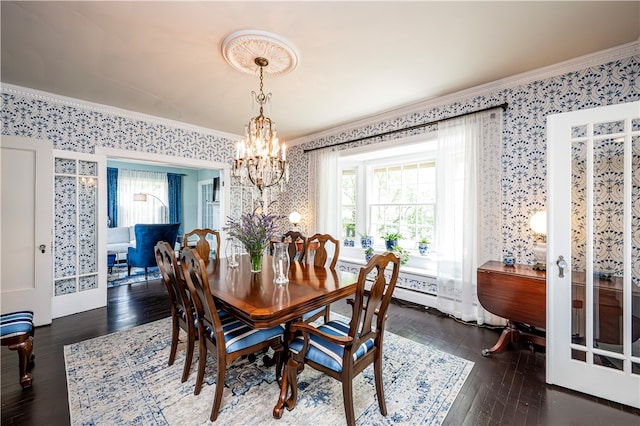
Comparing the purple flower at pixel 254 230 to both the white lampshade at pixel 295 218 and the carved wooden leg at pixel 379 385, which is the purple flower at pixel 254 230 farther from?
the white lampshade at pixel 295 218

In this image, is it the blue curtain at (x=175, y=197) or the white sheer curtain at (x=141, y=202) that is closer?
the white sheer curtain at (x=141, y=202)

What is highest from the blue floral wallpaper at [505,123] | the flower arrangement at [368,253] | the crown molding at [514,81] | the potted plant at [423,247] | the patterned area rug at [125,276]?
the crown molding at [514,81]

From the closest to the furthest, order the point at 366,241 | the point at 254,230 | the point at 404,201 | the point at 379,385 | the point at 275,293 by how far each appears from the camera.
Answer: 1. the point at 379,385
2. the point at 275,293
3. the point at 254,230
4. the point at 404,201
5. the point at 366,241

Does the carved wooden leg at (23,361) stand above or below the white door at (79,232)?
below

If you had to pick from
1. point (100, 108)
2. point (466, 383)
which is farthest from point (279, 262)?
point (100, 108)

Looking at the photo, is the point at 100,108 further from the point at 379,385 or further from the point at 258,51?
the point at 379,385

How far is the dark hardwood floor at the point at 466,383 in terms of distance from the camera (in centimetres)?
165

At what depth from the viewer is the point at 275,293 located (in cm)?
179

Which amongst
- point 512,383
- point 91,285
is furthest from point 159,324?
point 512,383

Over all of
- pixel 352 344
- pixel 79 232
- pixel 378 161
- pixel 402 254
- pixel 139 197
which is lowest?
pixel 352 344

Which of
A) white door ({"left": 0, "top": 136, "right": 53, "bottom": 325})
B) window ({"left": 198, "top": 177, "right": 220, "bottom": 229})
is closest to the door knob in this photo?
white door ({"left": 0, "top": 136, "right": 53, "bottom": 325})

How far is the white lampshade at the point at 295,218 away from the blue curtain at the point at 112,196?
495cm

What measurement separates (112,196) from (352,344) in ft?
25.0

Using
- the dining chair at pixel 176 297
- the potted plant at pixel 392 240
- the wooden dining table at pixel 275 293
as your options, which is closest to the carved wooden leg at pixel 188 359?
the dining chair at pixel 176 297
